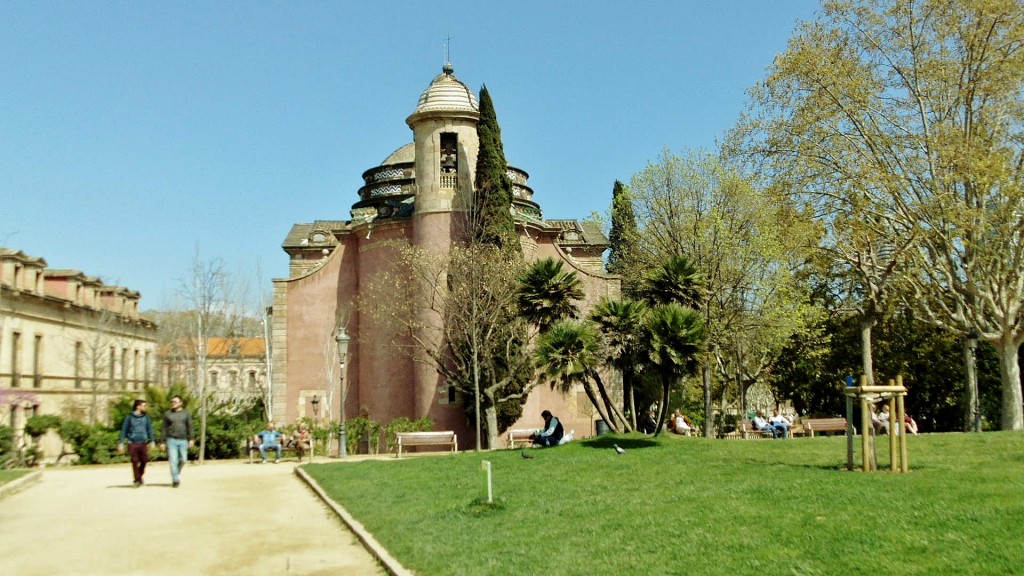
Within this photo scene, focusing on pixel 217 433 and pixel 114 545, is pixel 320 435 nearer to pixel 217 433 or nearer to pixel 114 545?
pixel 217 433

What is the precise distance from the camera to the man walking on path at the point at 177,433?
14.9 meters

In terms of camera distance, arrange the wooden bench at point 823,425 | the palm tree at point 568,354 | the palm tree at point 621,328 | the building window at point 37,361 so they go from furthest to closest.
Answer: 1. the building window at point 37,361
2. the wooden bench at point 823,425
3. the palm tree at point 568,354
4. the palm tree at point 621,328

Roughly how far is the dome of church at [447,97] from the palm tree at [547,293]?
12537mm

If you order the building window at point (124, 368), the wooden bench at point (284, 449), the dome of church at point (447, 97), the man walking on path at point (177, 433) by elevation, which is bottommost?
the wooden bench at point (284, 449)

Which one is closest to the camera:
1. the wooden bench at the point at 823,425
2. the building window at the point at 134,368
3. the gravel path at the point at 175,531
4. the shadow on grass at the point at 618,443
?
the gravel path at the point at 175,531

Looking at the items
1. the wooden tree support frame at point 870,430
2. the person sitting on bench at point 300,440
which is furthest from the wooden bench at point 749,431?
the wooden tree support frame at point 870,430

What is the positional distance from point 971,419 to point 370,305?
832 inches

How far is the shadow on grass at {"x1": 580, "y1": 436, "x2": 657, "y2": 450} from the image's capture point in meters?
17.3

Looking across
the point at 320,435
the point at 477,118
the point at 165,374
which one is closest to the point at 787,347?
the point at 477,118

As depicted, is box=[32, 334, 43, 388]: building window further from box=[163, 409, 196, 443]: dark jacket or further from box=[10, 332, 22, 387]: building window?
box=[163, 409, 196, 443]: dark jacket

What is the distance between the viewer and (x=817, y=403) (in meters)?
39.9

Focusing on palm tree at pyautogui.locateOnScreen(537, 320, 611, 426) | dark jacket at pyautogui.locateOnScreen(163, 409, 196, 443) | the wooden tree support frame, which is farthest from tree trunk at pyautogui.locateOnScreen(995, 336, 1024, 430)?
dark jacket at pyautogui.locateOnScreen(163, 409, 196, 443)

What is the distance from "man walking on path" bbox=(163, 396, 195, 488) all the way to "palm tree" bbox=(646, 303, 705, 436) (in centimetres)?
903

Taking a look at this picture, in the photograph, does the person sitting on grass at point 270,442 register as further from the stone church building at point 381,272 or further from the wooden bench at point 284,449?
the stone church building at point 381,272
